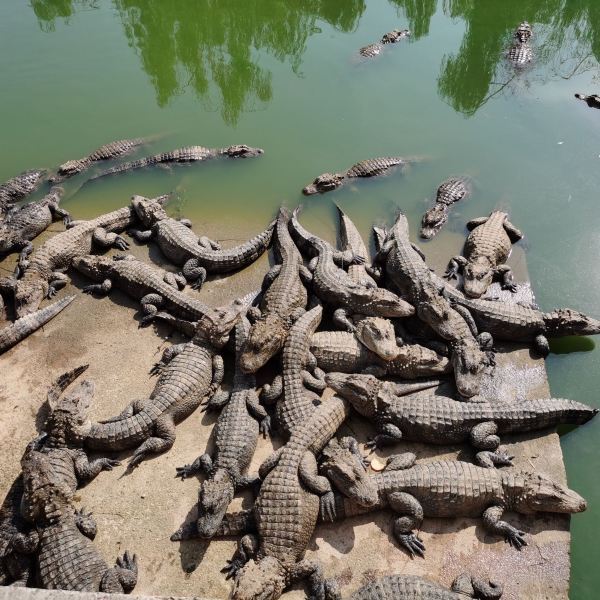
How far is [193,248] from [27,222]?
Answer: 3.27m

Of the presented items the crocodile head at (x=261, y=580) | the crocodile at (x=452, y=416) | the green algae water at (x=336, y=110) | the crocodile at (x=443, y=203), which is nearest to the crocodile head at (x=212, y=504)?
the crocodile head at (x=261, y=580)

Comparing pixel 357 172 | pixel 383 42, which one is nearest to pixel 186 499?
pixel 357 172

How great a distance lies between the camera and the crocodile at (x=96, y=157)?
10492 millimetres

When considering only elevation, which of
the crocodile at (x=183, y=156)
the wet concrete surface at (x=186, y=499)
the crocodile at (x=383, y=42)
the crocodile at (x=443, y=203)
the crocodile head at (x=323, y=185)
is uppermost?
→ the crocodile at (x=383, y=42)

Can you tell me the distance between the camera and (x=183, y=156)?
10.6 m

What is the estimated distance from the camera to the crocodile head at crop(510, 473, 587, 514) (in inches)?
193

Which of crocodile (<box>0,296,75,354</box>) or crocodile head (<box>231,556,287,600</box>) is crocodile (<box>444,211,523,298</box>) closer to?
crocodile head (<box>231,556,287,600</box>)

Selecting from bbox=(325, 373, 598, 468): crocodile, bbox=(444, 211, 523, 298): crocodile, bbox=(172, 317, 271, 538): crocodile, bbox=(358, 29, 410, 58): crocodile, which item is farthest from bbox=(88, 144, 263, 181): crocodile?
bbox=(325, 373, 598, 468): crocodile

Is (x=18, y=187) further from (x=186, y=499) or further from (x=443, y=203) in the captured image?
(x=443, y=203)

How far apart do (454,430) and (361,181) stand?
18.9ft

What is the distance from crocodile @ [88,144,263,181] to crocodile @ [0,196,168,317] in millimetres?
1777

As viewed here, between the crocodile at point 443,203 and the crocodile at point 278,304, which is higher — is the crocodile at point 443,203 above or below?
below

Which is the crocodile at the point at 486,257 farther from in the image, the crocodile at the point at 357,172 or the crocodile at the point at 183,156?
the crocodile at the point at 183,156

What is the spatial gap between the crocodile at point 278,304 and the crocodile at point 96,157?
4.57 m
